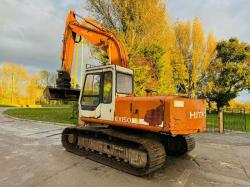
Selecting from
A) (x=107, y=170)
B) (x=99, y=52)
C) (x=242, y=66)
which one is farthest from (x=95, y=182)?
(x=242, y=66)

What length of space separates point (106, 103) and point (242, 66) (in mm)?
24849

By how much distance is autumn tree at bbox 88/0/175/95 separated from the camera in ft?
47.7

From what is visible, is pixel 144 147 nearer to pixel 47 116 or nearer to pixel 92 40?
pixel 92 40

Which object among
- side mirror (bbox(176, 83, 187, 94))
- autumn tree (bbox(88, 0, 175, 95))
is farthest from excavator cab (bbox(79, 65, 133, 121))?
side mirror (bbox(176, 83, 187, 94))

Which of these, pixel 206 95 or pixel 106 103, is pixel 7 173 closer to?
pixel 106 103

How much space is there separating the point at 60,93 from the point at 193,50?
60.6 feet

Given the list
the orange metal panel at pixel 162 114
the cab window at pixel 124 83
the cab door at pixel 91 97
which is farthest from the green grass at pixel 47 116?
the orange metal panel at pixel 162 114

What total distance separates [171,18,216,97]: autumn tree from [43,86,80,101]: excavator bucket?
16.2 meters

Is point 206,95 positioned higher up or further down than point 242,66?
further down

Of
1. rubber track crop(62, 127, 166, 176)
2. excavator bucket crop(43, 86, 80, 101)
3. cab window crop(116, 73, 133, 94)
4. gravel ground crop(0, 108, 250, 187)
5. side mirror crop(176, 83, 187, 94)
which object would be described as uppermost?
side mirror crop(176, 83, 187, 94)

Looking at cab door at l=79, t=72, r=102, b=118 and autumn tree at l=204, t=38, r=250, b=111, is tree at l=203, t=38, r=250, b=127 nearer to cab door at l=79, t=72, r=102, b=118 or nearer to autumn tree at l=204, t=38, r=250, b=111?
autumn tree at l=204, t=38, r=250, b=111

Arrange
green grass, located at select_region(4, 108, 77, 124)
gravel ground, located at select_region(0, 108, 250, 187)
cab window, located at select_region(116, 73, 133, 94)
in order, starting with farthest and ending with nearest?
green grass, located at select_region(4, 108, 77, 124) < cab window, located at select_region(116, 73, 133, 94) < gravel ground, located at select_region(0, 108, 250, 187)

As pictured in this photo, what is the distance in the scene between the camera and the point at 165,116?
5.29m

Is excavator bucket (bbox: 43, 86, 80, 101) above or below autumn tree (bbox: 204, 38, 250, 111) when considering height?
below
